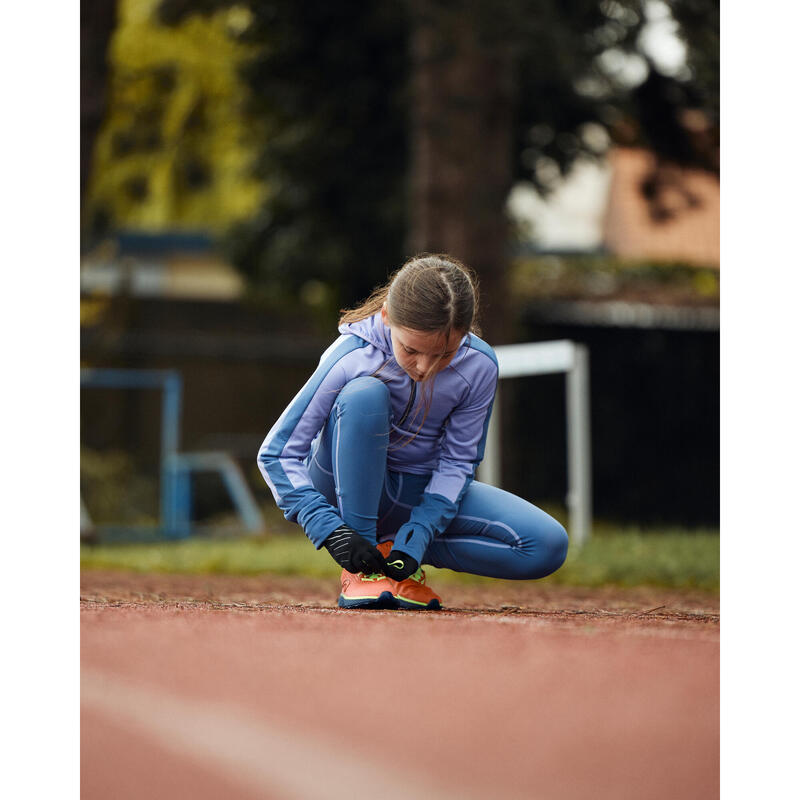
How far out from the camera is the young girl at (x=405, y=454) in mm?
2023

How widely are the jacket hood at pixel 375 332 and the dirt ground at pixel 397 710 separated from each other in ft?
1.84

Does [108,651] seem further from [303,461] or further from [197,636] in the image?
[303,461]

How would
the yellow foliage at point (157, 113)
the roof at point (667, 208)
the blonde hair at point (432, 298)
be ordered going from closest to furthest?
1. the blonde hair at point (432, 298)
2. the roof at point (667, 208)
3. the yellow foliage at point (157, 113)

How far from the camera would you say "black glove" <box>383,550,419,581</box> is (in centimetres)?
211

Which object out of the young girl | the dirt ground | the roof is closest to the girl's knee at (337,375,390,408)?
the young girl

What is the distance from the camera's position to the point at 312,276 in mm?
7898

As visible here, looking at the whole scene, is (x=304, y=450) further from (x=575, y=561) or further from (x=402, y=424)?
(x=575, y=561)

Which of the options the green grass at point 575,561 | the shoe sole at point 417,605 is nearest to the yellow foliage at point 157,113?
the green grass at point 575,561

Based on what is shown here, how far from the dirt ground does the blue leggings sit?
1.29 ft

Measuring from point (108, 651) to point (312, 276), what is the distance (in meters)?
6.21

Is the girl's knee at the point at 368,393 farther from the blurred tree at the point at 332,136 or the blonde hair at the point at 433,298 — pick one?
the blurred tree at the point at 332,136

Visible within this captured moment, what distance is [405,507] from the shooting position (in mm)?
2295

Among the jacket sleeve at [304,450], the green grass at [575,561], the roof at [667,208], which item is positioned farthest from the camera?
the roof at [667,208]

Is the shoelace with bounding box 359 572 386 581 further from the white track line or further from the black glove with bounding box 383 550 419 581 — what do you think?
the white track line
